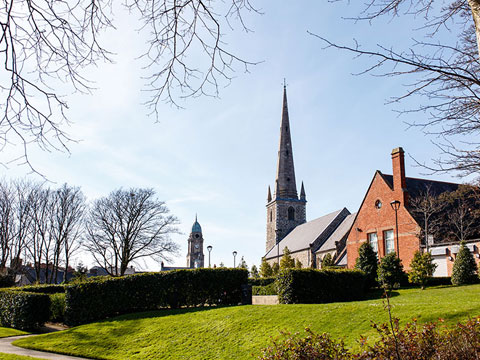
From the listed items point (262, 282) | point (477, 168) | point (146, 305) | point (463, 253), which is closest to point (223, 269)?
point (146, 305)

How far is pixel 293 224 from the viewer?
71.5 m

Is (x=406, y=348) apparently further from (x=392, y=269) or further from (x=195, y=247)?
(x=195, y=247)

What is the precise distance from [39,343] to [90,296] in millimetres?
4507

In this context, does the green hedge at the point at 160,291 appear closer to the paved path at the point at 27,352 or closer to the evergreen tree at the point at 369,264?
the paved path at the point at 27,352

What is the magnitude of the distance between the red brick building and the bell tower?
3765cm

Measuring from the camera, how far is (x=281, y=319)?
13.1m

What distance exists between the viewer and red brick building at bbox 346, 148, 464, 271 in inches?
1067

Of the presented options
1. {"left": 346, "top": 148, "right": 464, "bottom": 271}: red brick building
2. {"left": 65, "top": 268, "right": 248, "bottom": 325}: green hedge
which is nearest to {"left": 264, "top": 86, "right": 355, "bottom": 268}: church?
{"left": 346, "top": 148, "right": 464, "bottom": 271}: red brick building

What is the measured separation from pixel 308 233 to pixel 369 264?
32.9 m

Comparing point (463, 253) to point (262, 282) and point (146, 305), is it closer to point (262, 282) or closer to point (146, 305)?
point (262, 282)

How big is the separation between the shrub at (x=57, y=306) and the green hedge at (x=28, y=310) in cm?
85

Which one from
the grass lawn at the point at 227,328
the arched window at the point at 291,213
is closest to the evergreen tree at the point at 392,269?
the grass lawn at the point at 227,328

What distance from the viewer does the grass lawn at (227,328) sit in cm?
1104

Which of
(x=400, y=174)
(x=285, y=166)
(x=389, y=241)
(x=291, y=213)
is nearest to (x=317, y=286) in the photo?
(x=389, y=241)
